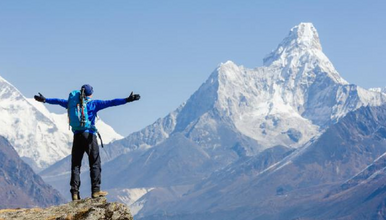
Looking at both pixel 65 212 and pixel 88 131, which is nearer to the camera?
pixel 65 212

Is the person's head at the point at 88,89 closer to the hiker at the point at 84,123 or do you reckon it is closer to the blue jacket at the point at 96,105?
the hiker at the point at 84,123

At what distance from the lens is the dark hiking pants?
27656 mm

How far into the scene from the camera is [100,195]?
86.8 ft

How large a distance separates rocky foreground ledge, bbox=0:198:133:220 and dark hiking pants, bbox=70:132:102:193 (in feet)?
6.23

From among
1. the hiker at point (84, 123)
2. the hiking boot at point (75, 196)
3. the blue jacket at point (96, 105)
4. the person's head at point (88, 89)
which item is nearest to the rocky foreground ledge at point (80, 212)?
the hiking boot at point (75, 196)

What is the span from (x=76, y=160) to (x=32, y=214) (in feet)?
12.1

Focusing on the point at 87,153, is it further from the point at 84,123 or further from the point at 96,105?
the point at 96,105

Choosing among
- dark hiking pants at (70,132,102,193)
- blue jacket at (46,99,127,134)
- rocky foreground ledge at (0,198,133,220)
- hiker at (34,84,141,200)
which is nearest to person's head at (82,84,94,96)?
hiker at (34,84,141,200)

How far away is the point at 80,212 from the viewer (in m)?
24.6

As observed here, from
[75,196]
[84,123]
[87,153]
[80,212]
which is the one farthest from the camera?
[87,153]

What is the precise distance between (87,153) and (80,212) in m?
4.02

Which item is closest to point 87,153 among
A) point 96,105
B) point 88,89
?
point 96,105

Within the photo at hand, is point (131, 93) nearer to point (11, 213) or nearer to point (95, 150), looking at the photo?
point (95, 150)

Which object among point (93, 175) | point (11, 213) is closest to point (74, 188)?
point (93, 175)
